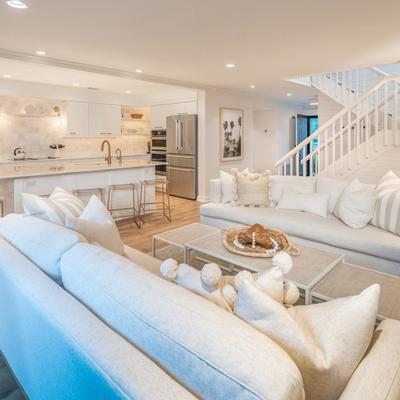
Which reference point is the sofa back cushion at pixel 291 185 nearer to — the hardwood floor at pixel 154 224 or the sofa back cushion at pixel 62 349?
the hardwood floor at pixel 154 224

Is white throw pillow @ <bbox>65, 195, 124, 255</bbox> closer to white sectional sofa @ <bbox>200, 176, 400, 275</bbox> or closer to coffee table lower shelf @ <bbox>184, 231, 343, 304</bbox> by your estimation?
coffee table lower shelf @ <bbox>184, 231, 343, 304</bbox>

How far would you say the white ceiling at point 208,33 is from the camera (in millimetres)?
2742

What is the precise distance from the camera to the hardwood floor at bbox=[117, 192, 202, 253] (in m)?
4.29

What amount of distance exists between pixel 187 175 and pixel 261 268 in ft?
16.6

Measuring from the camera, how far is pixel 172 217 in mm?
5656

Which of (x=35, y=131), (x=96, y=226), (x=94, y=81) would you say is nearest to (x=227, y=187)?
(x=96, y=226)

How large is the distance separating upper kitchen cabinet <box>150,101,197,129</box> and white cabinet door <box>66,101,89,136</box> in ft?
5.16

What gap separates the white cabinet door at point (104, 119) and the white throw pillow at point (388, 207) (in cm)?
604

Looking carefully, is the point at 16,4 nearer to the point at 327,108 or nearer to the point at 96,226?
the point at 96,226

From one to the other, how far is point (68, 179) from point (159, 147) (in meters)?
3.53

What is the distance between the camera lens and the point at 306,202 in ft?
11.9

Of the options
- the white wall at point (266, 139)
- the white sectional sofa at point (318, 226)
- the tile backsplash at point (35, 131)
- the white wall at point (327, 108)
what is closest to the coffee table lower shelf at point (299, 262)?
the white sectional sofa at point (318, 226)

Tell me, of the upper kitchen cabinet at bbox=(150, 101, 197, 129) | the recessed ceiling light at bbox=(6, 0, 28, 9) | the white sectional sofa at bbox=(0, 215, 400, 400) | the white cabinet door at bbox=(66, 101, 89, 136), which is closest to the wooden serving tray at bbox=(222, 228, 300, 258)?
the white sectional sofa at bbox=(0, 215, 400, 400)

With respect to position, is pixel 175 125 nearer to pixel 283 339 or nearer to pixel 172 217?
pixel 172 217
